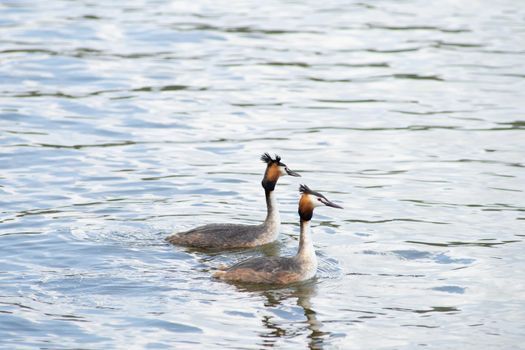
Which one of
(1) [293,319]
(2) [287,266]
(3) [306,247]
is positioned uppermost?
(3) [306,247]

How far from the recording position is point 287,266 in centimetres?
1332

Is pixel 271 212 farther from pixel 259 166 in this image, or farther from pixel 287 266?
pixel 259 166

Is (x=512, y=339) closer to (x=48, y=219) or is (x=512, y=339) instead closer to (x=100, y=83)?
(x=48, y=219)

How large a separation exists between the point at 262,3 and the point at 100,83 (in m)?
9.40

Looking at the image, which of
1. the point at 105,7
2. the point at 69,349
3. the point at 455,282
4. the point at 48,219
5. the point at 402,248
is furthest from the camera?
the point at 105,7

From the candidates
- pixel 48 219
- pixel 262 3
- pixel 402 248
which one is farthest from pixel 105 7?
pixel 402 248

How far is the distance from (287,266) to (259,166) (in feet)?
17.1

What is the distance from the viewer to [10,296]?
41.1 ft

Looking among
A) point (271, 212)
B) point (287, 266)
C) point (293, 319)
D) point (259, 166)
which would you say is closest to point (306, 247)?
point (287, 266)

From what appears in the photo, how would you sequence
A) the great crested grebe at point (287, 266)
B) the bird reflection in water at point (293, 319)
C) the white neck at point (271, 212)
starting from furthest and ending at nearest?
the white neck at point (271, 212)
the great crested grebe at point (287, 266)
the bird reflection in water at point (293, 319)

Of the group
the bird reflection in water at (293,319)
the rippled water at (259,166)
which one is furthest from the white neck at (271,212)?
the bird reflection in water at (293,319)

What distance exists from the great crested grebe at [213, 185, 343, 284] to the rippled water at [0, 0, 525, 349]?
5.5 inches

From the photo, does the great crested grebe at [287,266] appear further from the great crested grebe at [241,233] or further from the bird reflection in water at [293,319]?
the great crested grebe at [241,233]

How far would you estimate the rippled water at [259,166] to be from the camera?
1219 cm
